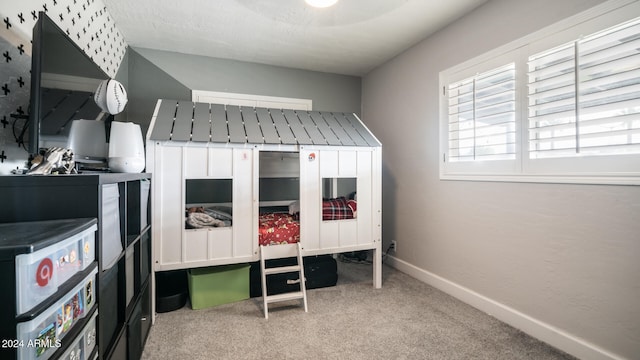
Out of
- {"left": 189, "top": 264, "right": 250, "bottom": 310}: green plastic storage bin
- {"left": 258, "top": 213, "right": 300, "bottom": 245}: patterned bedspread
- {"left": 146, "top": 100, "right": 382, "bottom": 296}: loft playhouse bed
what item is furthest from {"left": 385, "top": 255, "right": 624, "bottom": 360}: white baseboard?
{"left": 189, "top": 264, "right": 250, "bottom": 310}: green plastic storage bin

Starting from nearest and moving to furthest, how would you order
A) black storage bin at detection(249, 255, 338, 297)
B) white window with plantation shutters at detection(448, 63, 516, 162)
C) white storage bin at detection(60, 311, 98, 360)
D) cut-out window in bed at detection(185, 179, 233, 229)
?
1. white storage bin at detection(60, 311, 98, 360)
2. white window with plantation shutters at detection(448, 63, 516, 162)
3. black storage bin at detection(249, 255, 338, 297)
4. cut-out window in bed at detection(185, 179, 233, 229)

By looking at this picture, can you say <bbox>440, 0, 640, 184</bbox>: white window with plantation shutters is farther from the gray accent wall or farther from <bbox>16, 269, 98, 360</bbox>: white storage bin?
the gray accent wall

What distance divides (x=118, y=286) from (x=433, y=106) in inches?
109

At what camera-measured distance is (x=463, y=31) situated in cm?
245

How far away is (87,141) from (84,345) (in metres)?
1.14

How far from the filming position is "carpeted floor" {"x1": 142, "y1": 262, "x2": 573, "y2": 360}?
1757 millimetres

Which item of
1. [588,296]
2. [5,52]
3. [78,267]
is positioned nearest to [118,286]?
[78,267]

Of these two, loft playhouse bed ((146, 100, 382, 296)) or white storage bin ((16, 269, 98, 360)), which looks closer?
white storage bin ((16, 269, 98, 360))

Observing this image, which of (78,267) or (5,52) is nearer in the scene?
(78,267)

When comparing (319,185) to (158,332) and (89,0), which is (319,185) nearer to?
(158,332)

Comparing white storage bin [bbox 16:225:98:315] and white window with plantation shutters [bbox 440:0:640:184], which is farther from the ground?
white window with plantation shutters [bbox 440:0:640:184]

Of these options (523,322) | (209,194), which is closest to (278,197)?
(209,194)

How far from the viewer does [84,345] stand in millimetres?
918

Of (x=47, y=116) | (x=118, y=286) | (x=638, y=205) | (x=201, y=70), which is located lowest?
(x=118, y=286)
